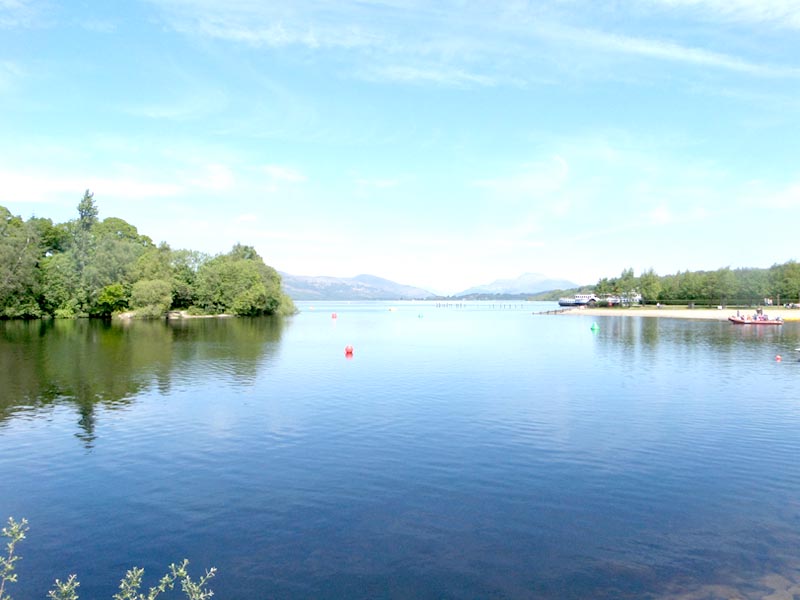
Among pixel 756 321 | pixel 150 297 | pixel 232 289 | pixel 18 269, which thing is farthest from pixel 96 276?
pixel 756 321

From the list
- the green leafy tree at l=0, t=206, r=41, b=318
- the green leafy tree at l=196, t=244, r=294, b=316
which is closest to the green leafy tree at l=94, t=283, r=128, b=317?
the green leafy tree at l=0, t=206, r=41, b=318

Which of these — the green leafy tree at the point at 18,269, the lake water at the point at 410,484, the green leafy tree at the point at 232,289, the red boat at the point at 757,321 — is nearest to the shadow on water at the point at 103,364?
the lake water at the point at 410,484

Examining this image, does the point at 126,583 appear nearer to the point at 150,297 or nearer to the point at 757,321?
the point at 757,321

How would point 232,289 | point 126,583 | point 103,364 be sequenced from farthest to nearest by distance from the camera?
point 232,289
point 103,364
point 126,583

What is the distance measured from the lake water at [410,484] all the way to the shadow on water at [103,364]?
0.56 meters

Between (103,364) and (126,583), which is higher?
(126,583)

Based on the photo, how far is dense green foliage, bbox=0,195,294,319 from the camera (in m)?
140

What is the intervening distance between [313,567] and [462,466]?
10483 mm

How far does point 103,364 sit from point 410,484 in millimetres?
46956

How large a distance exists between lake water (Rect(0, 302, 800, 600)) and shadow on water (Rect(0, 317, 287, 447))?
0.56m

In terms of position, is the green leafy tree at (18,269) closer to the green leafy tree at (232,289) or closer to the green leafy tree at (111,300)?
the green leafy tree at (111,300)

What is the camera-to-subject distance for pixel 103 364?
5731cm

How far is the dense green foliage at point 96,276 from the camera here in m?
140

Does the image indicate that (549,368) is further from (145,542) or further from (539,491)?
(145,542)
